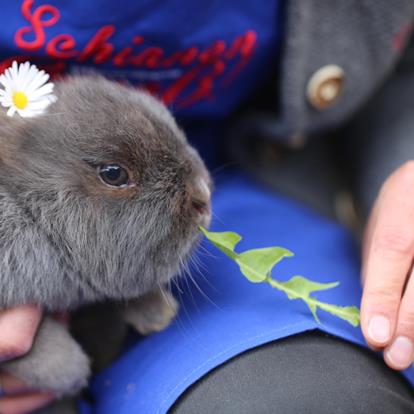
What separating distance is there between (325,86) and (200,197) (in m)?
0.57

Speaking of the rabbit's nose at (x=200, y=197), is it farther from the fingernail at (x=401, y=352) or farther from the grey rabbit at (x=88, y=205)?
the fingernail at (x=401, y=352)

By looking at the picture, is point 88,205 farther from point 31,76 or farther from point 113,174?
point 31,76

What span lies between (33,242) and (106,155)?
0.58 feet

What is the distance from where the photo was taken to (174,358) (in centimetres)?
110

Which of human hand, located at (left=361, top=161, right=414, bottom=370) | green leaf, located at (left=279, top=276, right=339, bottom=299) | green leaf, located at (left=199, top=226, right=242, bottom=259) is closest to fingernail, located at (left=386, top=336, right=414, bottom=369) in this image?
human hand, located at (left=361, top=161, right=414, bottom=370)

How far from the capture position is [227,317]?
1117 mm

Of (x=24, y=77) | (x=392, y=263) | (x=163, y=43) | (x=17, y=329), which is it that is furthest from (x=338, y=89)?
(x=17, y=329)

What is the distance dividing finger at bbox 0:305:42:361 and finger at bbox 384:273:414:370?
1.89 ft

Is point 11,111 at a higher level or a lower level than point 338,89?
higher

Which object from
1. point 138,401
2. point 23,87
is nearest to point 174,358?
point 138,401

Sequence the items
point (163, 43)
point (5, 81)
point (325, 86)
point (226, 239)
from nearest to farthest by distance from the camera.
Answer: point (5, 81), point (226, 239), point (163, 43), point (325, 86)

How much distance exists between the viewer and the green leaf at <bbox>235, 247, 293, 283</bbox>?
1.03 metres

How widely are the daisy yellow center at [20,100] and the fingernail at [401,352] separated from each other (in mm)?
696

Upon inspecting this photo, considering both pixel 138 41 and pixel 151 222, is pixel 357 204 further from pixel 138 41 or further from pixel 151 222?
pixel 151 222
